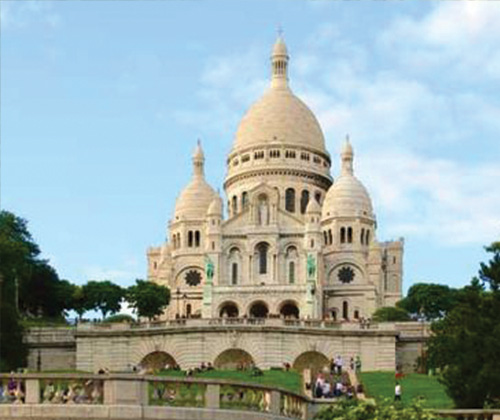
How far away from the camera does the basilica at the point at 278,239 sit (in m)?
125

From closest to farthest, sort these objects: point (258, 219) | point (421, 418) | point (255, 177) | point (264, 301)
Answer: point (421, 418), point (264, 301), point (258, 219), point (255, 177)

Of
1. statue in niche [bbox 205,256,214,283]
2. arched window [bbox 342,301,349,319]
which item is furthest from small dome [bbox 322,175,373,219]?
statue in niche [bbox 205,256,214,283]

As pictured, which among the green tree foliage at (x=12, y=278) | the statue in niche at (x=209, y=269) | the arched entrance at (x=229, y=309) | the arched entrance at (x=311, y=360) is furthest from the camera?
the statue in niche at (x=209, y=269)

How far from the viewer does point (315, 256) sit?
12706cm

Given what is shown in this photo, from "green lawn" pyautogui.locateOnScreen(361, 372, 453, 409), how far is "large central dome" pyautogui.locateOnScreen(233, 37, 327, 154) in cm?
7615

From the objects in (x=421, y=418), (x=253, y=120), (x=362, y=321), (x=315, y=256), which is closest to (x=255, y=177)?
(x=253, y=120)

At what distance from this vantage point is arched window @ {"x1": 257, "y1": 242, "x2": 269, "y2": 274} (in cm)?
13038

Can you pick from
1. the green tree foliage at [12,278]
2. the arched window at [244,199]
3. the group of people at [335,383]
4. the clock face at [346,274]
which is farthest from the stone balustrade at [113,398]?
the arched window at [244,199]

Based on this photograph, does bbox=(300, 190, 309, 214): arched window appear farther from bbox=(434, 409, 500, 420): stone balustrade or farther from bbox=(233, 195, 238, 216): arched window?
bbox=(434, 409, 500, 420): stone balustrade

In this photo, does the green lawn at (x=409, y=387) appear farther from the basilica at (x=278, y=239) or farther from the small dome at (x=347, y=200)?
the small dome at (x=347, y=200)

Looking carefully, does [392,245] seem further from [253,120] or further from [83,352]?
[83,352]

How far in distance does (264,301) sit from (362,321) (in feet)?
132

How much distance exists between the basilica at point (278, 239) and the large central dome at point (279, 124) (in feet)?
0.47

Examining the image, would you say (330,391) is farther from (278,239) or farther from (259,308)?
(278,239)
